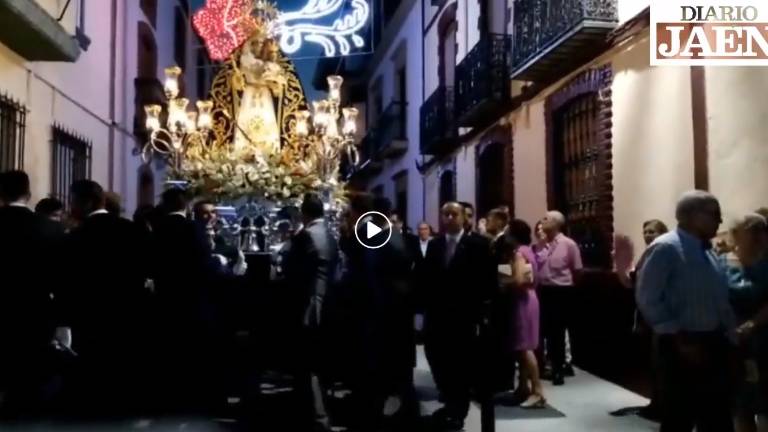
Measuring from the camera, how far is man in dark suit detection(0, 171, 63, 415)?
4.76m

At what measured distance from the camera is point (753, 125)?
6.46 m

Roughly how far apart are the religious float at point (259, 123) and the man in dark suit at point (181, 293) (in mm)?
1969

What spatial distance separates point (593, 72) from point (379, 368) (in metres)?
4.23

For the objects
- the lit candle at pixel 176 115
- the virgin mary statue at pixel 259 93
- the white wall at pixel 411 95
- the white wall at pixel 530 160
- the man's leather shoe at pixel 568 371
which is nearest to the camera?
the man's leather shoe at pixel 568 371

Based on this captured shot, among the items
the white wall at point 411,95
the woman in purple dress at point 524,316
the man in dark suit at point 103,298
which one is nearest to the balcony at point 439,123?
the white wall at point 411,95

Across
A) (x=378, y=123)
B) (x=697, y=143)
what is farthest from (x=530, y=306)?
(x=378, y=123)

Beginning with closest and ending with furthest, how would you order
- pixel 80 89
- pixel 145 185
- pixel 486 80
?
pixel 80 89 → pixel 486 80 → pixel 145 185

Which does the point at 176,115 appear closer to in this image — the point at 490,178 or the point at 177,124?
the point at 177,124

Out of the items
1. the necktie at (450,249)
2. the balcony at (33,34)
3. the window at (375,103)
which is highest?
the window at (375,103)

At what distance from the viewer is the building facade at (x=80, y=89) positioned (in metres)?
8.41

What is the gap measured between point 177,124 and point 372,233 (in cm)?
360

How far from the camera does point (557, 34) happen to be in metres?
9.06

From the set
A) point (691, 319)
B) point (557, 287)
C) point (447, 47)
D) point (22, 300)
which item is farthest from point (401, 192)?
point (691, 319)

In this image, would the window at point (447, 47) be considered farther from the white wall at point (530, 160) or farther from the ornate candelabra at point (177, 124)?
the ornate candelabra at point (177, 124)
